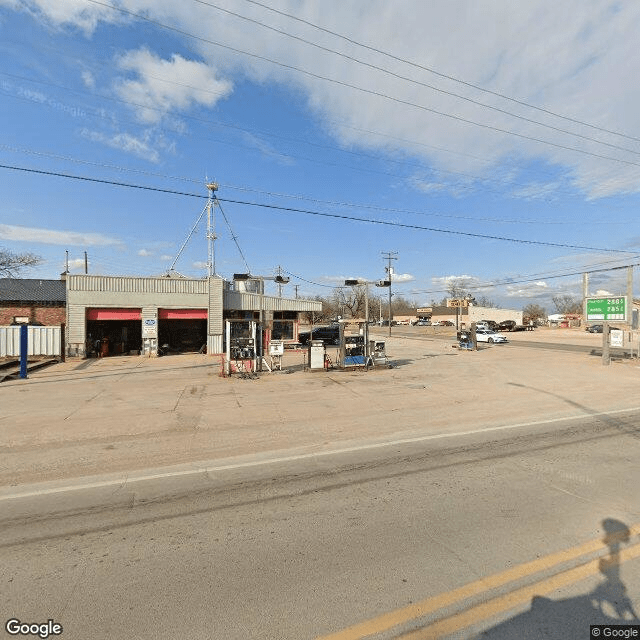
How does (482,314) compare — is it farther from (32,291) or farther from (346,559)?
(346,559)

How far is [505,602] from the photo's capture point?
121 inches

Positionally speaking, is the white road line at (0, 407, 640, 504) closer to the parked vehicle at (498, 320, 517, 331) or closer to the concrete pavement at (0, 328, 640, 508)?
the concrete pavement at (0, 328, 640, 508)

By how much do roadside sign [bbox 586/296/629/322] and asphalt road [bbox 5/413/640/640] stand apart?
68.9ft

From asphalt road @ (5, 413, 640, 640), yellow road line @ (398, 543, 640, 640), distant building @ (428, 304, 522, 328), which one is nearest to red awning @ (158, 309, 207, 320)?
asphalt road @ (5, 413, 640, 640)

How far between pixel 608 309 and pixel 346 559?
83.8ft

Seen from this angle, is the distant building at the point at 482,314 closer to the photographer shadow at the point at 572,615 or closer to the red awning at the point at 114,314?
the red awning at the point at 114,314

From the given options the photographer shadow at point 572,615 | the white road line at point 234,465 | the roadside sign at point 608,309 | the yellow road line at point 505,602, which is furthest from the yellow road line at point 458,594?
the roadside sign at point 608,309

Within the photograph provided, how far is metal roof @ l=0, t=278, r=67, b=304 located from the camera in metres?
28.9

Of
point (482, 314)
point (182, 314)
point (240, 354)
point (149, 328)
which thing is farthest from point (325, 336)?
point (482, 314)

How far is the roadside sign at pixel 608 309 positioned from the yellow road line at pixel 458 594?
75.9 feet

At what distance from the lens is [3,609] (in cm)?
301

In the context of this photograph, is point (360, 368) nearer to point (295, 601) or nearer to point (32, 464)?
point (32, 464)

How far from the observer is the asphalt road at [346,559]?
2.90 meters
